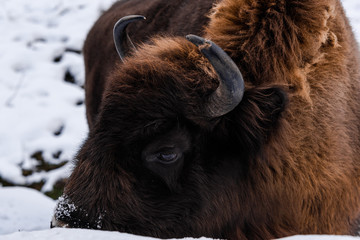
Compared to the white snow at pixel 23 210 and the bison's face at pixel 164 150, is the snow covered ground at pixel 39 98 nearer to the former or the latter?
the white snow at pixel 23 210

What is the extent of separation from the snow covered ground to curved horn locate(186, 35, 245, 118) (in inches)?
86.7

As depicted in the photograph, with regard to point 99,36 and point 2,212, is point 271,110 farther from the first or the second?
point 99,36

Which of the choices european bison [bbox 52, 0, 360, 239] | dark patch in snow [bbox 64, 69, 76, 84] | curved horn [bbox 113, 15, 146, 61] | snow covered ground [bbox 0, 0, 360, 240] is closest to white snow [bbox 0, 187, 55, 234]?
snow covered ground [bbox 0, 0, 360, 240]

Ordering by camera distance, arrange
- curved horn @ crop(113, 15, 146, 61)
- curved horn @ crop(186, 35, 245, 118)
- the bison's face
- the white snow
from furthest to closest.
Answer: the white snow
curved horn @ crop(113, 15, 146, 61)
the bison's face
curved horn @ crop(186, 35, 245, 118)

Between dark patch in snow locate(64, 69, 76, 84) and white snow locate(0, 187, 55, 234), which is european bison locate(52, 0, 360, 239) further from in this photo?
dark patch in snow locate(64, 69, 76, 84)

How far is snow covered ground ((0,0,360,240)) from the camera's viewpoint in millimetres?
4301

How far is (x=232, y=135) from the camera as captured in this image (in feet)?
7.95

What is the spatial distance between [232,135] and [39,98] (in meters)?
4.84

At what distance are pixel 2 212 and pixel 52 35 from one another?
17.1 feet

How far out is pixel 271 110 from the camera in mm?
2309

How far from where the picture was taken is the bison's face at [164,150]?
2.32 m

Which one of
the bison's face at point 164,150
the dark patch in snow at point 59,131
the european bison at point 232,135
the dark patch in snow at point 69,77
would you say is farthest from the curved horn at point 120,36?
the dark patch in snow at point 69,77

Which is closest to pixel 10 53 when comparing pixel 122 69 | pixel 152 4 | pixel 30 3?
pixel 30 3

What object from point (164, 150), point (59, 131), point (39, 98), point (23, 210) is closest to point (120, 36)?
point (164, 150)
